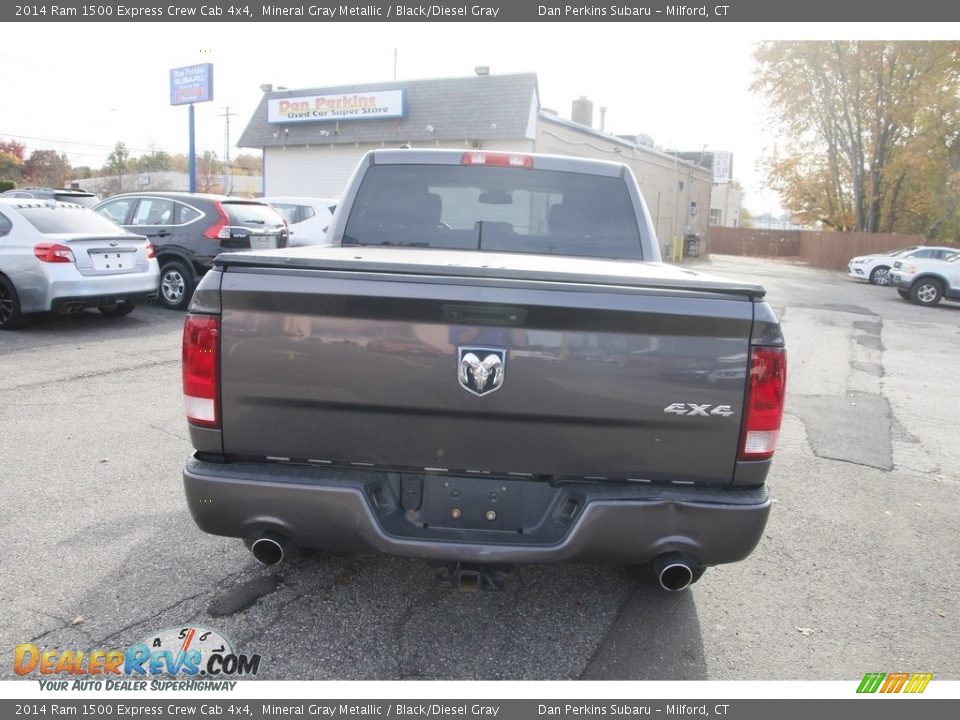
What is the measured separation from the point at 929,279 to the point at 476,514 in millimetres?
21377

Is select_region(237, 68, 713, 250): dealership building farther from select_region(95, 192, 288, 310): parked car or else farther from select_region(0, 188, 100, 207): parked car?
select_region(95, 192, 288, 310): parked car

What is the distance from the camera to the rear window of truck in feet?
13.7

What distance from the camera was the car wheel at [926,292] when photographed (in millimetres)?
19859

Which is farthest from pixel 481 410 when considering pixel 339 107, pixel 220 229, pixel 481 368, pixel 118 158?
pixel 118 158

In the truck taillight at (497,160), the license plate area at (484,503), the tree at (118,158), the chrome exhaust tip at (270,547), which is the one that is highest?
the tree at (118,158)

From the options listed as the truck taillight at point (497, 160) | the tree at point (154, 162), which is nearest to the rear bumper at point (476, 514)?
the truck taillight at point (497, 160)

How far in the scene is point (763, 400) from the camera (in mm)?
2611

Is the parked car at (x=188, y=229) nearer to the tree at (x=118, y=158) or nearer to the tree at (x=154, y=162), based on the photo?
the tree at (x=154, y=162)

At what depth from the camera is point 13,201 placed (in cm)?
901

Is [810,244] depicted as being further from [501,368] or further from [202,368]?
[202,368]

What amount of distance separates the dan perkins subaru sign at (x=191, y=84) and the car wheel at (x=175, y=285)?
14588mm

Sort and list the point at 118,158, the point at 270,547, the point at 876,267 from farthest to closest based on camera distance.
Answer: the point at 118,158 → the point at 876,267 → the point at 270,547

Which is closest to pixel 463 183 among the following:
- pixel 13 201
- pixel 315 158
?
pixel 13 201
